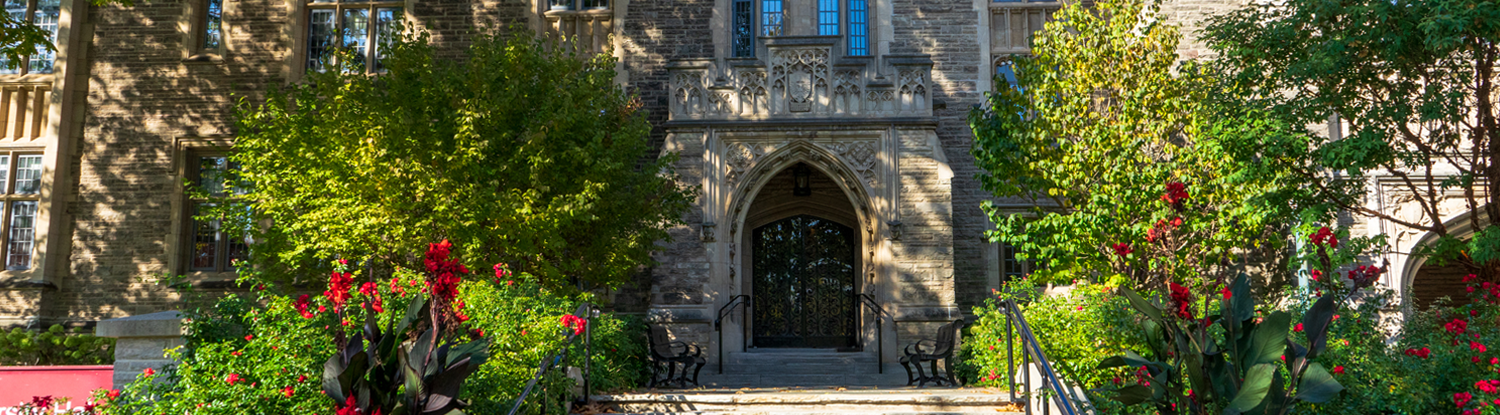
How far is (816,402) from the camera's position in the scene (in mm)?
7402

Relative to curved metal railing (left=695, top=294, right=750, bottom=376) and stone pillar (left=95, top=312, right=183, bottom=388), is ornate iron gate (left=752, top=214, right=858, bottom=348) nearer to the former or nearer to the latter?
curved metal railing (left=695, top=294, right=750, bottom=376)

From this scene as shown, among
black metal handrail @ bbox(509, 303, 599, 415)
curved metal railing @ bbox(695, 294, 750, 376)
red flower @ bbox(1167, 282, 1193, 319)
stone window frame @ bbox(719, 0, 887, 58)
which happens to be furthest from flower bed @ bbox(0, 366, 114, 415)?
stone window frame @ bbox(719, 0, 887, 58)

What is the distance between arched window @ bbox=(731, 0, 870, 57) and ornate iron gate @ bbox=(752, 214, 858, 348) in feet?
8.69

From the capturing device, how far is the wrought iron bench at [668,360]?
968 centimetres

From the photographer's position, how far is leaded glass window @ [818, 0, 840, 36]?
43.7ft

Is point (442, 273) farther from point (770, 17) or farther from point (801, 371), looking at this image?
point (770, 17)

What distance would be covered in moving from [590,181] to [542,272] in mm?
1146

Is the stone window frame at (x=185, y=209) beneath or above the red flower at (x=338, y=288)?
above

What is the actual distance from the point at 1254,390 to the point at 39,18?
17.3m

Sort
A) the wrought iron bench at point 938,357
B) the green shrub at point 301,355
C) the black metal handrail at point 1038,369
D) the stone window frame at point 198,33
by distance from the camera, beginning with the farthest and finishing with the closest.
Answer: the stone window frame at point 198,33
the wrought iron bench at point 938,357
the black metal handrail at point 1038,369
the green shrub at point 301,355

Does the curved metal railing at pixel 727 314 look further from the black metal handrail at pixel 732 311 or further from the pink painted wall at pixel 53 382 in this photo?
the pink painted wall at pixel 53 382

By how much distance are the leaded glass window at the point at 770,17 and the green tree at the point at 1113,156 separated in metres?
3.79

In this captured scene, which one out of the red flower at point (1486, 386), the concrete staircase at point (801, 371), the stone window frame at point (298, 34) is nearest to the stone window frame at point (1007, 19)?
the concrete staircase at point (801, 371)

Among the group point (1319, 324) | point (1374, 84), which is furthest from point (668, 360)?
point (1374, 84)
